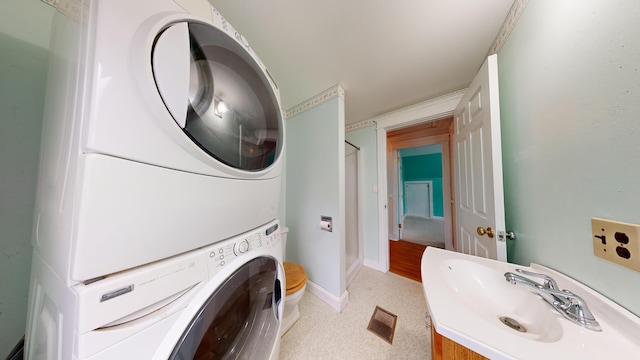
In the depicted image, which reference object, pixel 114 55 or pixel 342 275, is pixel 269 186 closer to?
pixel 114 55

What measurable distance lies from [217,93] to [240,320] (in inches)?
31.3

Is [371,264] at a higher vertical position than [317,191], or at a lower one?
lower

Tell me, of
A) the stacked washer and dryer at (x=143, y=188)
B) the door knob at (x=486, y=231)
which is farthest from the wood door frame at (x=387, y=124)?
the stacked washer and dryer at (x=143, y=188)

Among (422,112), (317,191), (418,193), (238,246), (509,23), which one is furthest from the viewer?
(418,193)

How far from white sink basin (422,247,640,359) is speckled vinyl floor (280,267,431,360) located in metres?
0.66

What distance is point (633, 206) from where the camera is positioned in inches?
17.4

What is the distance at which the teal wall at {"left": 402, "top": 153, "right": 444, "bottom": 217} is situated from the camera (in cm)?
438

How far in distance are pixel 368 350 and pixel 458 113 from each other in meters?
1.85

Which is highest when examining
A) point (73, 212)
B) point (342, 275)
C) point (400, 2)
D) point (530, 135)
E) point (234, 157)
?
point (400, 2)

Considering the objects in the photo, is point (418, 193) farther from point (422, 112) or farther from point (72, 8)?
point (72, 8)

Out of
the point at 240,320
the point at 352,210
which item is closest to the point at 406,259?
the point at 352,210

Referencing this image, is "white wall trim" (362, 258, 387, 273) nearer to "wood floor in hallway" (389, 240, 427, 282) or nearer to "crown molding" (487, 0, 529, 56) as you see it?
"wood floor in hallway" (389, 240, 427, 282)

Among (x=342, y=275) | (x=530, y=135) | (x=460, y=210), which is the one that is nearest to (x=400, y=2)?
(x=530, y=135)

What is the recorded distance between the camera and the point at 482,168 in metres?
1.01
